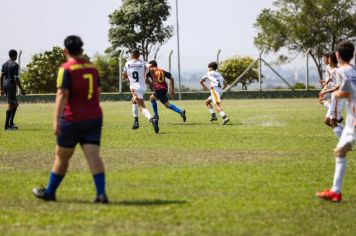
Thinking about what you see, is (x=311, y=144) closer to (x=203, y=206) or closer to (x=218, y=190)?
(x=218, y=190)

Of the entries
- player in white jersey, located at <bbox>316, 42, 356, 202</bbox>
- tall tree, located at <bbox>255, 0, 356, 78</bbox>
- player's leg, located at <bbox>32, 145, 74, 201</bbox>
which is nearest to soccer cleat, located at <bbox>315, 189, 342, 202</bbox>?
player in white jersey, located at <bbox>316, 42, 356, 202</bbox>

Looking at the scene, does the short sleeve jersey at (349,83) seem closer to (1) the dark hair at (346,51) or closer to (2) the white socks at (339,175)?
(1) the dark hair at (346,51)

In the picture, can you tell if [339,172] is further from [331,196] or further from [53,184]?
[53,184]

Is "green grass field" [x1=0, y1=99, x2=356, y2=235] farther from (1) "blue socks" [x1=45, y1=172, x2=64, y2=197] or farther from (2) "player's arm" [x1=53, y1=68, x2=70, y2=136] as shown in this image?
(2) "player's arm" [x1=53, y1=68, x2=70, y2=136]

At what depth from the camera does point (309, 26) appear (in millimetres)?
76625

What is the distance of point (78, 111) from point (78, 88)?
264 millimetres

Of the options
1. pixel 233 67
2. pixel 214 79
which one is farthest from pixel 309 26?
pixel 214 79

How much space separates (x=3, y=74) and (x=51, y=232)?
1443 cm

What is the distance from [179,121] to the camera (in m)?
25.3

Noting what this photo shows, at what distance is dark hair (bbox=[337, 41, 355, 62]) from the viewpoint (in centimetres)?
964

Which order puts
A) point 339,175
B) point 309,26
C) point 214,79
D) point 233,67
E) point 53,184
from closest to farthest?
point 53,184 < point 339,175 < point 214,79 < point 233,67 < point 309,26

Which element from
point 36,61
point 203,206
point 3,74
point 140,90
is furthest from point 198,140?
point 36,61

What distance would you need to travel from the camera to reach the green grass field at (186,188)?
26.2 ft

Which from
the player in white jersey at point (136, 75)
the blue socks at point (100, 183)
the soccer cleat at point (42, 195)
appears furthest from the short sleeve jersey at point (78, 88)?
the player in white jersey at point (136, 75)
